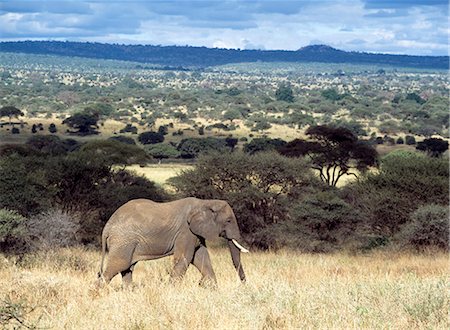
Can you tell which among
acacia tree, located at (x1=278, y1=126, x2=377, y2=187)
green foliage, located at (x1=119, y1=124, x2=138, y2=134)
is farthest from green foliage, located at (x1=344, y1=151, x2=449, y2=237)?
green foliage, located at (x1=119, y1=124, x2=138, y2=134)

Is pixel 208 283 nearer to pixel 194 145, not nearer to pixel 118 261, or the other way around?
pixel 118 261

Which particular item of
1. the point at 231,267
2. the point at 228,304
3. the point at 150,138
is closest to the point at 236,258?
the point at 228,304

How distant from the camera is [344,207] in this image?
23.9 metres

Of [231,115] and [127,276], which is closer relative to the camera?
[127,276]

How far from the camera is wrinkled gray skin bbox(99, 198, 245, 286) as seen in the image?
11391 millimetres

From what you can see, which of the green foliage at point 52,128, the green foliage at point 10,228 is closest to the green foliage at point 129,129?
the green foliage at point 52,128

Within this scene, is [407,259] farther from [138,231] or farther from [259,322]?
[259,322]

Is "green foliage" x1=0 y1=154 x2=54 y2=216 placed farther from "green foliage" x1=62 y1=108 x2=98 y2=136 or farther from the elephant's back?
"green foliage" x1=62 y1=108 x2=98 y2=136

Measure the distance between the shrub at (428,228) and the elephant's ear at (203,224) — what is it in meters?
11.2

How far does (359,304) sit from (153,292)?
2432 millimetres

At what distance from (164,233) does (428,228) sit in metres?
11.7

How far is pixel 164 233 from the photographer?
1152cm

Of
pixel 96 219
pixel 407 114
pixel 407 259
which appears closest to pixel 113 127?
pixel 407 114

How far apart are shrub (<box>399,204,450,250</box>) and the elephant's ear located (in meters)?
11.2
